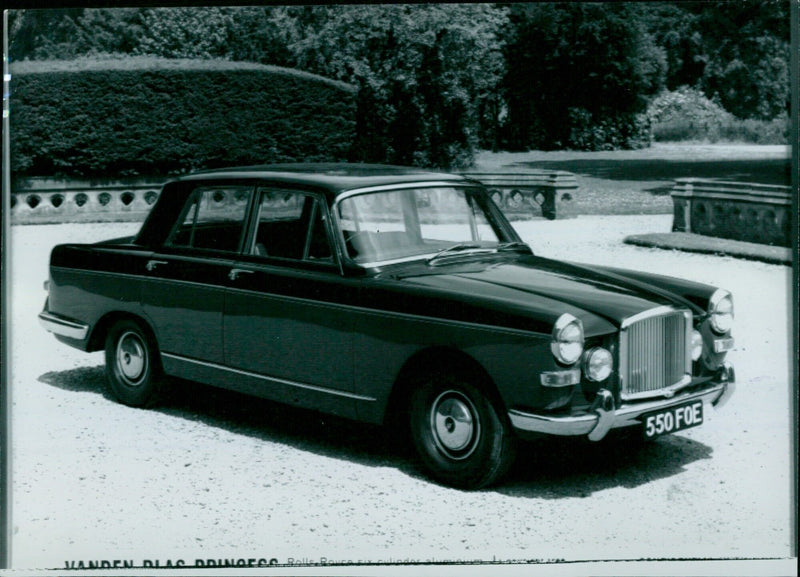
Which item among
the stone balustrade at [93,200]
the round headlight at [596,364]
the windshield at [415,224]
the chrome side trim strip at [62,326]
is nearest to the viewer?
the round headlight at [596,364]

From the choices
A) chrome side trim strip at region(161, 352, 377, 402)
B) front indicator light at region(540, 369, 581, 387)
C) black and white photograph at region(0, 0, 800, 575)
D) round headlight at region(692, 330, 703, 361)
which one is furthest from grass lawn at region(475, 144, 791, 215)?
front indicator light at region(540, 369, 581, 387)

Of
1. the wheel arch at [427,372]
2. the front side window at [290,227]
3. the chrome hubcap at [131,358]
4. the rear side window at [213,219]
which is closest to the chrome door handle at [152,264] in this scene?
the rear side window at [213,219]

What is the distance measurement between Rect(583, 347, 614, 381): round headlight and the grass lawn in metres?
1.73

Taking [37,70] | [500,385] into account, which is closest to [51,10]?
[37,70]

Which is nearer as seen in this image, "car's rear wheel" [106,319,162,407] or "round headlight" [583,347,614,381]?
"round headlight" [583,347,614,381]

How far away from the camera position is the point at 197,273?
20.3 ft

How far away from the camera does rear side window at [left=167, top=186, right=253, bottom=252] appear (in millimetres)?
6125

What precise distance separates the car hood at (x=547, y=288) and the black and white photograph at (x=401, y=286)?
0.02m

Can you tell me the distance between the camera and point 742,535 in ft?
17.5

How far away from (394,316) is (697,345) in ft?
5.13

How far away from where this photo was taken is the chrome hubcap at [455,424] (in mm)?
5145

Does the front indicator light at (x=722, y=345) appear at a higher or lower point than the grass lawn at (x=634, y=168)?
lower

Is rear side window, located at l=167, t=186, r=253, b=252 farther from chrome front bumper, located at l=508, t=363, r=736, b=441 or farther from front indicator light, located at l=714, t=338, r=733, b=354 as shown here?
front indicator light, located at l=714, t=338, r=733, b=354

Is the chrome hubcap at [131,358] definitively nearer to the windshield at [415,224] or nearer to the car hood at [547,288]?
the windshield at [415,224]
